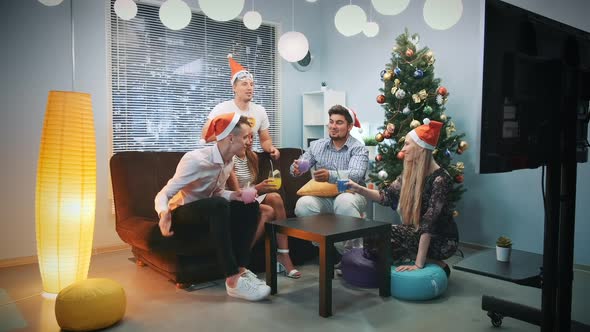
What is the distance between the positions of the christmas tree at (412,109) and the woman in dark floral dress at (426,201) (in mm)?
1071

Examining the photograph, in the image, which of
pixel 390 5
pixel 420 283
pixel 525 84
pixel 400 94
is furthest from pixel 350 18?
pixel 525 84

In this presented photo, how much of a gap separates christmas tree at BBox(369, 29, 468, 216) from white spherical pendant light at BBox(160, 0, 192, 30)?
1.81m

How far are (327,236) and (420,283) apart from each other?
0.67 m

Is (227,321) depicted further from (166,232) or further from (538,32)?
(538,32)

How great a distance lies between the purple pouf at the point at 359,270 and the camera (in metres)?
2.85

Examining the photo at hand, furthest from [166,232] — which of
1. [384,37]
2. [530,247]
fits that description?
[384,37]

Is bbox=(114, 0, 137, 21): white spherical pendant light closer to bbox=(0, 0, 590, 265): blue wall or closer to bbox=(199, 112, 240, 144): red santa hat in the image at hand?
bbox=(0, 0, 590, 265): blue wall

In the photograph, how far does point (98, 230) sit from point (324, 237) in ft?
8.34

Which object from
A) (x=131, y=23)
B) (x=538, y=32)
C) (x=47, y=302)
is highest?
(x=131, y=23)

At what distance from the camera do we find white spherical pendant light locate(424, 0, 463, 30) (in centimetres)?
308

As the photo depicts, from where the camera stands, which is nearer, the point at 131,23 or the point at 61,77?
the point at 61,77

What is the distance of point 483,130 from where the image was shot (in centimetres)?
116

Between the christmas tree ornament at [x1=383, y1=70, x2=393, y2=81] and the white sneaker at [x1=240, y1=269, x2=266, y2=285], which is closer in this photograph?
the white sneaker at [x1=240, y1=269, x2=266, y2=285]

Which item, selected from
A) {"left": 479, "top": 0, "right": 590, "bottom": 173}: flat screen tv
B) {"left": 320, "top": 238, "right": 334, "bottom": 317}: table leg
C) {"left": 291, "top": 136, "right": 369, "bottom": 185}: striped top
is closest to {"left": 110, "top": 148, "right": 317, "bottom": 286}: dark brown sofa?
{"left": 291, "top": 136, "right": 369, "bottom": 185}: striped top
